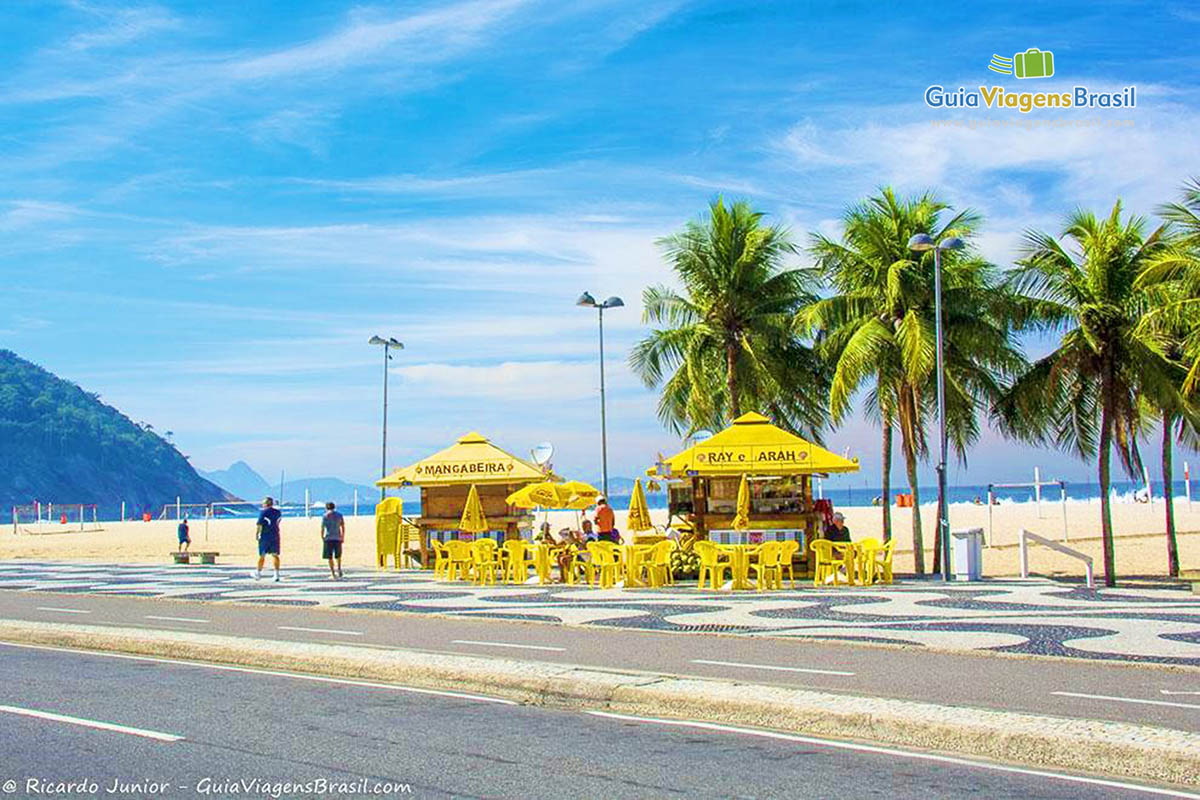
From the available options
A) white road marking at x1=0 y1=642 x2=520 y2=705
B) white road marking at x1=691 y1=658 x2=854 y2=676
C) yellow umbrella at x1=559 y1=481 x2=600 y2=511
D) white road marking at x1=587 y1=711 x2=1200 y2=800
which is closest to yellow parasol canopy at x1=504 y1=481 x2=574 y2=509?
yellow umbrella at x1=559 y1=481 x2=600 y2=511

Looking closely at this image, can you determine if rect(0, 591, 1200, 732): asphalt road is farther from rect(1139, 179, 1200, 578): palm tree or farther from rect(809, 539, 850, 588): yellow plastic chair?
rect(1139, 179, 1200, 578): palm tree

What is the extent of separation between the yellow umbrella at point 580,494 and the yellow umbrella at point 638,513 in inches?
95.1

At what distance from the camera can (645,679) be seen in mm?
10055

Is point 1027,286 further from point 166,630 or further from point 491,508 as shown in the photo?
point 166,630

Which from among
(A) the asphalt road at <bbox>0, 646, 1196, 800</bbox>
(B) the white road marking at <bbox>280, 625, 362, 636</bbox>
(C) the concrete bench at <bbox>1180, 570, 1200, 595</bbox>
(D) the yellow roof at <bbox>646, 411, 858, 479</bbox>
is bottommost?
(C) the concrete bench at <bbox>1180, 570, 1200, 595</bbox>

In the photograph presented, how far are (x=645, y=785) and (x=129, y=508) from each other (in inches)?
8072

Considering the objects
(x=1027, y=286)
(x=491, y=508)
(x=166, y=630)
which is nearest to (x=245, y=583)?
(x=491, y=508)

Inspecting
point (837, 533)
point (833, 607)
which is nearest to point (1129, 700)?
point (833, 607)

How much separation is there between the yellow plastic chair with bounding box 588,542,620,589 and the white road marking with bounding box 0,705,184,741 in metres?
13.5

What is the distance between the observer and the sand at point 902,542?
35.9 meters

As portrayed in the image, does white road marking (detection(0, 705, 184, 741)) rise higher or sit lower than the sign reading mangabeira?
lower

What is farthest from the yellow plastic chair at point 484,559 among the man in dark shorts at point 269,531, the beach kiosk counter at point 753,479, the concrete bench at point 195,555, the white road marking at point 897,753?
the concrete bench at point 195,555

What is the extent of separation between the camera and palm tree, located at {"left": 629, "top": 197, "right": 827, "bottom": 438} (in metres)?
32.4

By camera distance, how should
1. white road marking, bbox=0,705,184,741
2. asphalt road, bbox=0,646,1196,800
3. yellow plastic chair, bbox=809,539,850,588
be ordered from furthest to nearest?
yellow plastic chair, bbox=809,539,850,588 < white road marking, bbox=0,705,184,741 < asphalt road, bbox=0,646,1196,800
